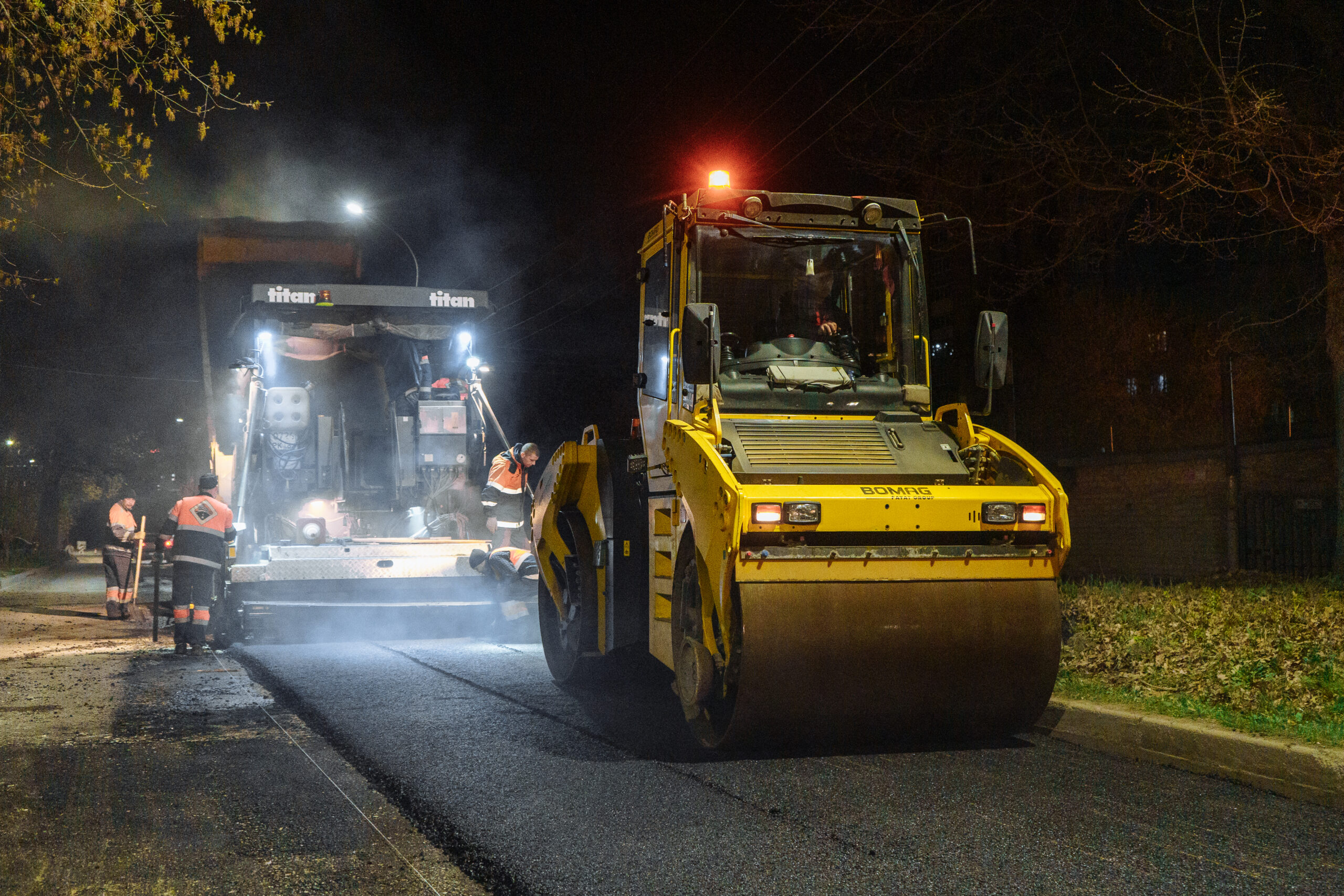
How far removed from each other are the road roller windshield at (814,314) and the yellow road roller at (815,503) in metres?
0.01

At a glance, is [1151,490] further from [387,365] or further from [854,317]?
[854,317]

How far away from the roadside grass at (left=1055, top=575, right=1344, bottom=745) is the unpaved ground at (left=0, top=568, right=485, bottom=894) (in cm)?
389

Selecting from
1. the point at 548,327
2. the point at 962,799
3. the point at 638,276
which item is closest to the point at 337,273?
the point at 638,276

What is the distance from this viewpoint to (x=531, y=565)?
10.7 metres

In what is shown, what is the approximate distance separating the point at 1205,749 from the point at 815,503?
214 centimetres

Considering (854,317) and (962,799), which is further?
(854,317)

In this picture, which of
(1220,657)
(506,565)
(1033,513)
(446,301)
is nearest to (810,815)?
(1033,513)

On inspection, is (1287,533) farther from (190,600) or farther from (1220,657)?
(190,600)

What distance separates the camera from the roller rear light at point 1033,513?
555 centimetres

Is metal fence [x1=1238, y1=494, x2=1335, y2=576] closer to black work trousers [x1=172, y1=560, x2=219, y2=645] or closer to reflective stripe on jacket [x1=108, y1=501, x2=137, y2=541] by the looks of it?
black work trousers [x1=172, y1=560, x2=219, y2=645]

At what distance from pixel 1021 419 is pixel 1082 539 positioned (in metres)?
3.47


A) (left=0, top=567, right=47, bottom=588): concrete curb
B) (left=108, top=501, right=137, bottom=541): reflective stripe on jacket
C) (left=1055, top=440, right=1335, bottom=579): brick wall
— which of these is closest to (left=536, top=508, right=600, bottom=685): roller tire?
(left=108, top=501, right=137, bottom=541): reflective stripe on jacket

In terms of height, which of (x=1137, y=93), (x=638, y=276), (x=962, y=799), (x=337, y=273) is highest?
(x=1137, y=93)

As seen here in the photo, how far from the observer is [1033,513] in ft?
18.3
